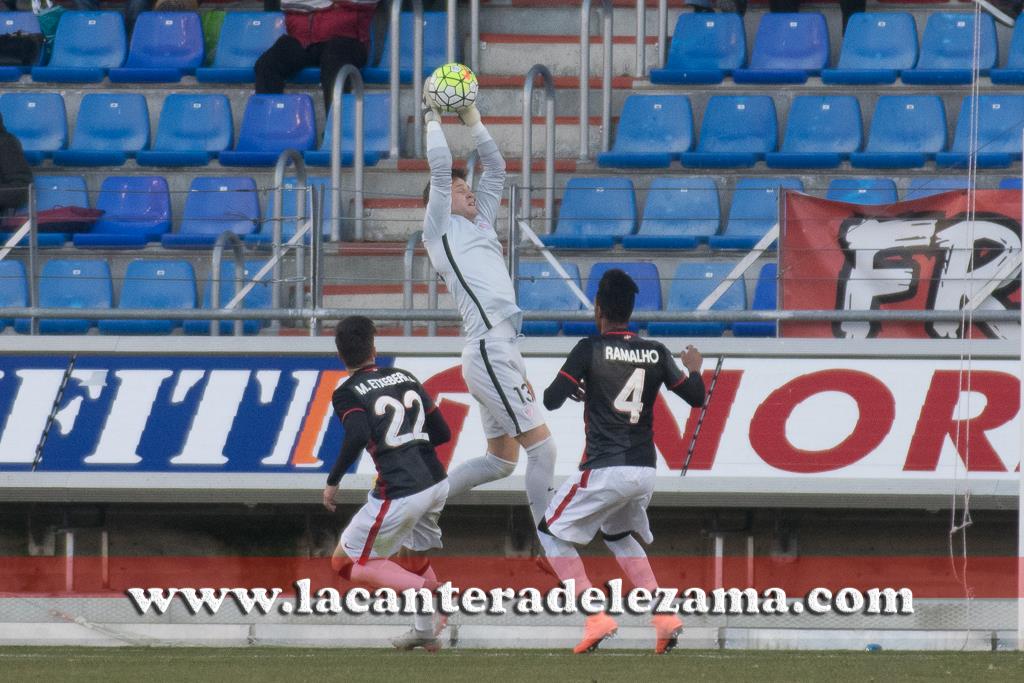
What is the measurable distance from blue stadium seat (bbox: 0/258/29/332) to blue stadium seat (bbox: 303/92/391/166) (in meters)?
2.65

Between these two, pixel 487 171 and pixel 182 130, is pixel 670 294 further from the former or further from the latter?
pixel 182 130

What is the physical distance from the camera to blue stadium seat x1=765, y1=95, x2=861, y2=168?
13.6m

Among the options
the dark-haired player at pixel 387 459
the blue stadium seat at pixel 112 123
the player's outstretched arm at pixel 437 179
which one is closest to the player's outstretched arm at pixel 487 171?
the player's outstretched arm at pixel 437 179

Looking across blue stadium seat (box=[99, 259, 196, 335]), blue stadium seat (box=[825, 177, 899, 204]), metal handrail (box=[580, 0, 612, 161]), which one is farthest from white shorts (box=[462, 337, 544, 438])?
metal handrail (box=[580, 0, 612, 161])

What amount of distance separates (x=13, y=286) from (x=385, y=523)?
5.51 metres

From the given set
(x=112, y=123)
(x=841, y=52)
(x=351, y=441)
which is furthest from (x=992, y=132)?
(x=112, y=123)

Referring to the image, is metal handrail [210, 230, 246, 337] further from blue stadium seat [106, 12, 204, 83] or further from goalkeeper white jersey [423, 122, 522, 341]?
blue stadium seat [106, 12, 204, 83]

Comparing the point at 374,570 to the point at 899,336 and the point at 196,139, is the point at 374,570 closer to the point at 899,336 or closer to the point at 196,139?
the point at 899,336

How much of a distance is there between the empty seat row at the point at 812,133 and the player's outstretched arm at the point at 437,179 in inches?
202

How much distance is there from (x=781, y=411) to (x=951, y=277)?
53.4 inches

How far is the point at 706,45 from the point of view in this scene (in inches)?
578

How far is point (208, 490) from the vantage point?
35.5 ft

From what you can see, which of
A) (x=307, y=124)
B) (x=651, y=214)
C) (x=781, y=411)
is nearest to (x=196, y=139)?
(x=307, y=124)

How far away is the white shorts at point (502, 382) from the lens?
28.4ft
